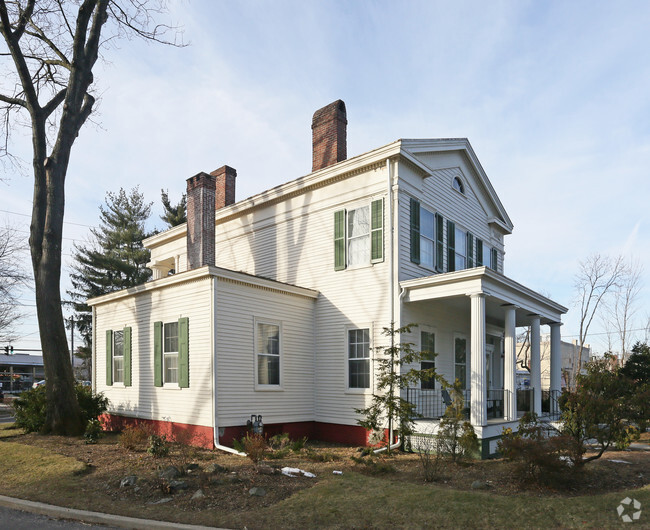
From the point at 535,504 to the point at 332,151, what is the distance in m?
11.3

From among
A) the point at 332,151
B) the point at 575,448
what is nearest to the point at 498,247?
the point at 332,151

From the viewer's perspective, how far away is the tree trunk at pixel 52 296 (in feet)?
46.3

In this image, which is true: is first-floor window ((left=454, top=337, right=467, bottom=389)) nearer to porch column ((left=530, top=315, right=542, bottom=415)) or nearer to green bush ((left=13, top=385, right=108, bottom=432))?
porch column ((left=530, top=315, right=542, bottom=415))

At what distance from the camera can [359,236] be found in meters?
14.3

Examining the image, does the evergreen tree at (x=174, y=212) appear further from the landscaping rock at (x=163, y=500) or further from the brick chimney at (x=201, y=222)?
the landscaping rock at (x=163, y=500)

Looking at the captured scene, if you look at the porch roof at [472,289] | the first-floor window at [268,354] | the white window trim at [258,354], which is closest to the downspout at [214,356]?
the white window trim at [258,354]

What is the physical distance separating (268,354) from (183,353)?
7.16ft

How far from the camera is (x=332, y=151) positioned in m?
15.7

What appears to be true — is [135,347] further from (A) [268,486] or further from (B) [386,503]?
(B) [386,503]

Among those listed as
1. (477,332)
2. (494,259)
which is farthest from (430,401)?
(494,259)

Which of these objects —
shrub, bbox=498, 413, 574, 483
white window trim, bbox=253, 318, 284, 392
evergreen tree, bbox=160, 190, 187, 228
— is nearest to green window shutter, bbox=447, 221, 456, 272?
white window trim, bbox=253, 318, 284, 392

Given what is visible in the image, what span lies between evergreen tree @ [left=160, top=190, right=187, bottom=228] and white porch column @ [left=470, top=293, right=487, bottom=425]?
30169mm

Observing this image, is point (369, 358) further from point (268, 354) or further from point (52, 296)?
point (52, 296)

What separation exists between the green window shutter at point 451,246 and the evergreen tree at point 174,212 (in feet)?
87.5
